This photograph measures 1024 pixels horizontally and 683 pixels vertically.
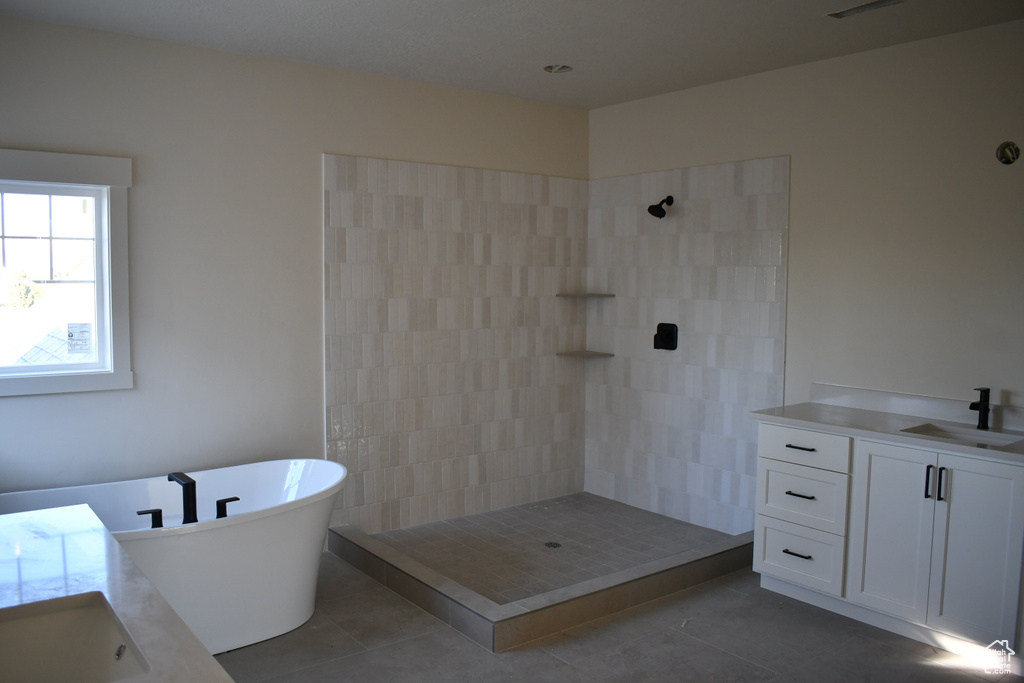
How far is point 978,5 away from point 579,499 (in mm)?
3594

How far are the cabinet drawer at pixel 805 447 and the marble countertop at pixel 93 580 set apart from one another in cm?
288

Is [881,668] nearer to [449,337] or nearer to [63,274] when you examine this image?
[449,337]

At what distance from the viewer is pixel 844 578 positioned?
3465mm

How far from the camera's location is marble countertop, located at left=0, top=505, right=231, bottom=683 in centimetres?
138

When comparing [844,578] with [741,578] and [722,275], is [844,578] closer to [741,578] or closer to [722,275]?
[741,578]

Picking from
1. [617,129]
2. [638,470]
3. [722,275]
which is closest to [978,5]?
[722,275]

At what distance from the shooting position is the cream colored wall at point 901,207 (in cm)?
340

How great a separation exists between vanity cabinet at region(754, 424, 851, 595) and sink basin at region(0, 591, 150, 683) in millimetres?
2981

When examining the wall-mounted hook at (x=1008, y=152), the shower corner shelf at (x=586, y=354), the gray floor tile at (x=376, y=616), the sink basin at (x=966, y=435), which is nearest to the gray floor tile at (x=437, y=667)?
the gray floor tile at (x=376, y=616)

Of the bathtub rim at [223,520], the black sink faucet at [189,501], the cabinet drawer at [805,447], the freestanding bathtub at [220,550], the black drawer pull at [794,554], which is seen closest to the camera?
the bathtub rim at [223,520]

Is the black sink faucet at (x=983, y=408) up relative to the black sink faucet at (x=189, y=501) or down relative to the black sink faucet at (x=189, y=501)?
up

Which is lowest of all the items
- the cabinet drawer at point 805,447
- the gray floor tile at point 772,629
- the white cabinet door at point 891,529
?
the gray floor tile at point 772,629

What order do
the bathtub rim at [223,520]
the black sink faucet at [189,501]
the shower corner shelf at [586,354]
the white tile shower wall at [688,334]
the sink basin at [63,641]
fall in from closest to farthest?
the sink basin at [63,641]
the bathtub rim at [223,520]
the black sink faucet at [189,501]
the white tile shower wall at [688,334]
the shower corner shelf at [586,354]

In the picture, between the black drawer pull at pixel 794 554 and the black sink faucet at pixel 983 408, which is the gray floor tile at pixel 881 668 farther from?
the black sink faucet at pixel 983 408
